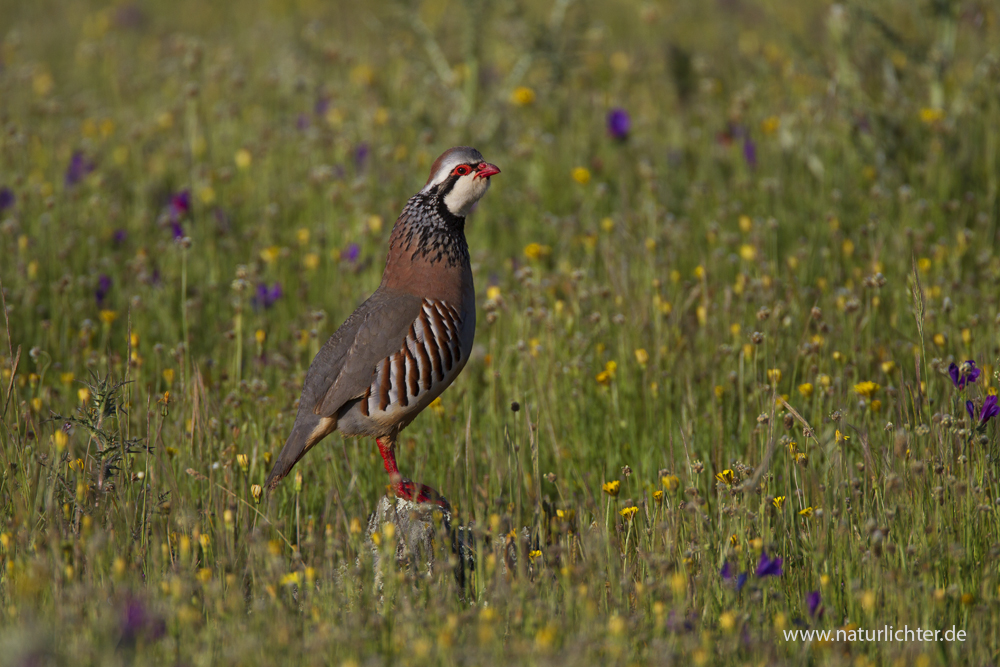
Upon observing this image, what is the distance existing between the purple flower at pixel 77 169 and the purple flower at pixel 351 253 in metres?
2.24

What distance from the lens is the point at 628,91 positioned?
9773mm

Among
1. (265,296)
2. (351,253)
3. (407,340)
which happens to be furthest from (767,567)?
(351,253)

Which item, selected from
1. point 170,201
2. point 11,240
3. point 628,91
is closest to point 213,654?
point 11,240

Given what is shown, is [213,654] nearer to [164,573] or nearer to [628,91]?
[164,573]

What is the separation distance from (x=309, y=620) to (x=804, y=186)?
5412 millimetres

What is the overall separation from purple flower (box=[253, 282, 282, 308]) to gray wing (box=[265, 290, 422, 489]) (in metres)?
1.77

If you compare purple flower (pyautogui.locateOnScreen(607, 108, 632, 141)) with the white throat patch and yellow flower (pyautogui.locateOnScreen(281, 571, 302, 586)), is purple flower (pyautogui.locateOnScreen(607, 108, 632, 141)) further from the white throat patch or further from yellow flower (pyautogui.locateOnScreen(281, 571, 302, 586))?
yellow flower (pyautogui.locateOnScreen(281, 571, 302, 586))

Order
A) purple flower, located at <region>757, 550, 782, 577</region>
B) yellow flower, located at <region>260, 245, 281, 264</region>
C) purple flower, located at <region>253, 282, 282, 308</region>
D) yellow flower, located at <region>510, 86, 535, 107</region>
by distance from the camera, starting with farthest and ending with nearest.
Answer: yellow flower, located at <region>510, 86, 535, 107</region>
yellow flower, located at <region>260, 245, 281, 264</region>
purple flower, located at <region>253, 282, 282, 308</region>
purple flower, located at <region>757, 550, 782, 577</region>

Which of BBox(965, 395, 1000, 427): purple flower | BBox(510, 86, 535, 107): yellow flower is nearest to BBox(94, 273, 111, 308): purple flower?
BBox(510, 86, 535, 107): yellow flower

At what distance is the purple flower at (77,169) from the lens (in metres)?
7.50

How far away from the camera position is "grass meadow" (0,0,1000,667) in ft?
10.7

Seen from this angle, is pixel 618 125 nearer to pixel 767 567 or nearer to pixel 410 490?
pixel 410 490

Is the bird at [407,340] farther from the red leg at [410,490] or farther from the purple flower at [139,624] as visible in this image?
the purple flower at [139,624]

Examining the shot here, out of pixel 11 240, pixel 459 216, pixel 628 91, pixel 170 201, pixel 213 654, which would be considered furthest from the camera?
pixel 628 91
